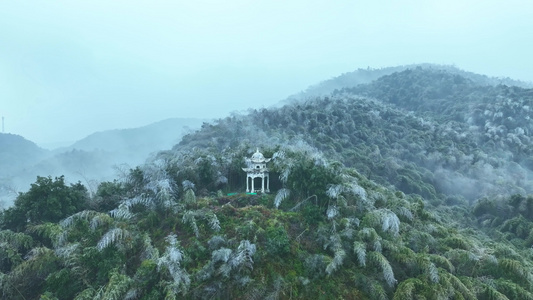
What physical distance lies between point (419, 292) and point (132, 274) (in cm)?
1043

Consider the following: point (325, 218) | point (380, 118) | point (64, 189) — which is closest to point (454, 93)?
point (380, 118)

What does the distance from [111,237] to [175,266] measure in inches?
122

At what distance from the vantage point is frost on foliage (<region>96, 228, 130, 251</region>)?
1342cm

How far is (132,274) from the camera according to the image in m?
13.2

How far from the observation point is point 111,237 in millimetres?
13625

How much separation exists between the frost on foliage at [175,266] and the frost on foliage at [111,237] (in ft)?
6.77

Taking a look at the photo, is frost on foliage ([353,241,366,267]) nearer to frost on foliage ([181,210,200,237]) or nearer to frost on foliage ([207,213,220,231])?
frost on foliage ([207,213,220,231])

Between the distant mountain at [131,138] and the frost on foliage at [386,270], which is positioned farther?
the distant mountain at [131,138]

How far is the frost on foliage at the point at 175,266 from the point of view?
12.1 m

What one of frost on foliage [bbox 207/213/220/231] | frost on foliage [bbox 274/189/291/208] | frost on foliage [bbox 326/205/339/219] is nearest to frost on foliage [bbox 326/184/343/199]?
frost on foliage [bbox 326/205/339/219]

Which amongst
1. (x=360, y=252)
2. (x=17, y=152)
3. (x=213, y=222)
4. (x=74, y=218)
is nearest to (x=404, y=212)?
(x=360, y=252)

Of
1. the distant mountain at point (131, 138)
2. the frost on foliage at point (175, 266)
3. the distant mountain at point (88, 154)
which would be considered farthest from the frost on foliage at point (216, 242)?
the distant mountain at point (131, 138)

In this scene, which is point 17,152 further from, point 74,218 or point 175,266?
point 175,266

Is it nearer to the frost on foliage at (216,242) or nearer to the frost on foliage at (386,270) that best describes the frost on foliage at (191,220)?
the frost on foliage at (216,242)
